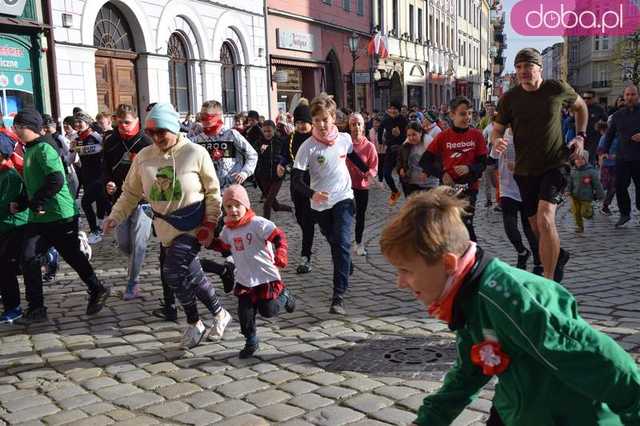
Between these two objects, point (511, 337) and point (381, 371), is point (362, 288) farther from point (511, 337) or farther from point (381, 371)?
point (511, 337)

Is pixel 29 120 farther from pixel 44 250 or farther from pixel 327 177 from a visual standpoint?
pixel 327 177

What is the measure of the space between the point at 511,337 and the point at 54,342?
4.40 metres

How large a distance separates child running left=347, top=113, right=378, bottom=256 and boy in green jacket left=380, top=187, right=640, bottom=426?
534 centimetres

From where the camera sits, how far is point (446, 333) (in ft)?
16.6

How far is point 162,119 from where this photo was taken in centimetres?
497

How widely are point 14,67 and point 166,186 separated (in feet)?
39.0

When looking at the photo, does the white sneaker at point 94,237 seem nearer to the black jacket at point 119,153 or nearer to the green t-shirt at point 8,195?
the black jacket at point 119,153

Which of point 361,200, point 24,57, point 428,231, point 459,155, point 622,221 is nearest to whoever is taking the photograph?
point 428,231

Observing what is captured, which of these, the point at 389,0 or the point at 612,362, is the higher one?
the point at 389,0

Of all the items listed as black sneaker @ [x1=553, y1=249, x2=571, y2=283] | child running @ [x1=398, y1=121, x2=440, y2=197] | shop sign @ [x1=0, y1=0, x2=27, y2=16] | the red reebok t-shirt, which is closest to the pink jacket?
child running @ [x1=398, y1=121, x2=440, y2=197]

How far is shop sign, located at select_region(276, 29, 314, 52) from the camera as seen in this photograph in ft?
84.4

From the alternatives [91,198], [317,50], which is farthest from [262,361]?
[317,50]

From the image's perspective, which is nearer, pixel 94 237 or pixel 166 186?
pixel 166 186

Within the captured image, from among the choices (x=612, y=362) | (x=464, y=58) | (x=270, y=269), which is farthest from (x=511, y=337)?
(x=464, y=58)
